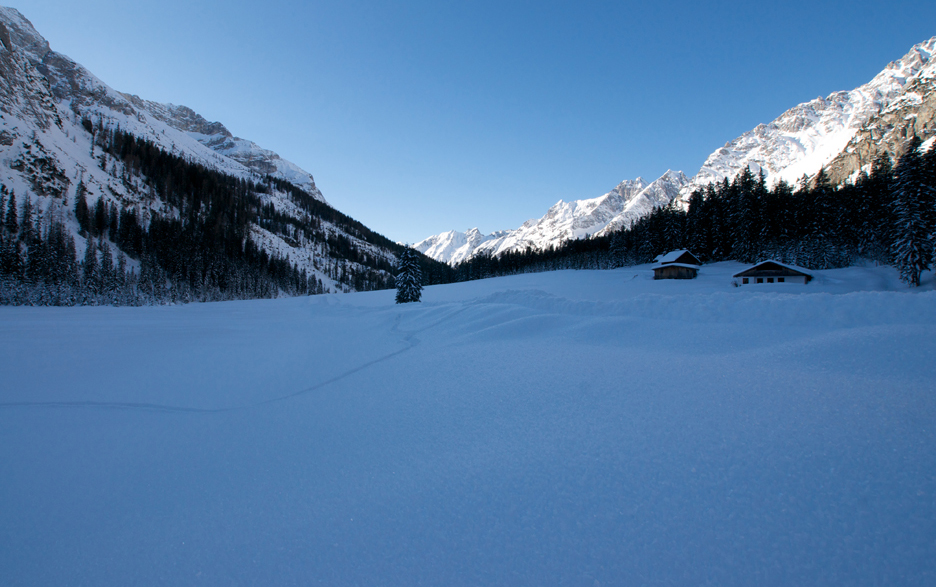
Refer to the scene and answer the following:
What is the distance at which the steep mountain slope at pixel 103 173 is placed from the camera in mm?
66375

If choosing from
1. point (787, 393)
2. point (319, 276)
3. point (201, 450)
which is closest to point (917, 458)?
point (787, 393)

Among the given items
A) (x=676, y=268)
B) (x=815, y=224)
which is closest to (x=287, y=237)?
(x=676, y=268)

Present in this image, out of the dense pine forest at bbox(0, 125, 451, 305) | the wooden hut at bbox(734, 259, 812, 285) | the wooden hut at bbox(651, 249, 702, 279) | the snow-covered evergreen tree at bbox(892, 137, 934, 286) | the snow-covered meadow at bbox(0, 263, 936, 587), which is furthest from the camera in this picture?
the dense pine forest at bbox(0, 125, 451, 305)

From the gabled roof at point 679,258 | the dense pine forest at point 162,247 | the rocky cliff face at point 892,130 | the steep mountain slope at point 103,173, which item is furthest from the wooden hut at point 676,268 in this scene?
the rocky cliff face at point 892,130

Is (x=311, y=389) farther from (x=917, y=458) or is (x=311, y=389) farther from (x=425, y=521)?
(x=917, y=458)

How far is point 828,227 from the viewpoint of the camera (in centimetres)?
3878

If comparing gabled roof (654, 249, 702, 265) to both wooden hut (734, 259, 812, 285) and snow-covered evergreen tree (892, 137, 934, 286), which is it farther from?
snow-covered evergreen tree (892, 137, 934, 286)

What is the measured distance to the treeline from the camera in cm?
2462

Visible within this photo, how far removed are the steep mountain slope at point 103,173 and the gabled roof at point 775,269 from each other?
98.2 m

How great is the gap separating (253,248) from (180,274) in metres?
23.0

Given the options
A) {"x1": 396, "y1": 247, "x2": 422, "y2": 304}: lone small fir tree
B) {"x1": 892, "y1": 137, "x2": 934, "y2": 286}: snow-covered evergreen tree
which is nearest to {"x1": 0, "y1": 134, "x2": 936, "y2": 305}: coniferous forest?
{"x1": 892, "y1": 137, "x2": 934, "y2": 286}: snow-covered evergreen tree

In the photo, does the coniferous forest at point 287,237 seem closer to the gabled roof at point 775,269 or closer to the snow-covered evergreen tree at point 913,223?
the snow-covered evergreen tree at point 913,223

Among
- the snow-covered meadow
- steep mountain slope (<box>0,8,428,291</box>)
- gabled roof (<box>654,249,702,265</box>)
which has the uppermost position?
steep mountain slope (<box>0,8,428,291</box>)

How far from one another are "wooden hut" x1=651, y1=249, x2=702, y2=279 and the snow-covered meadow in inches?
1374
